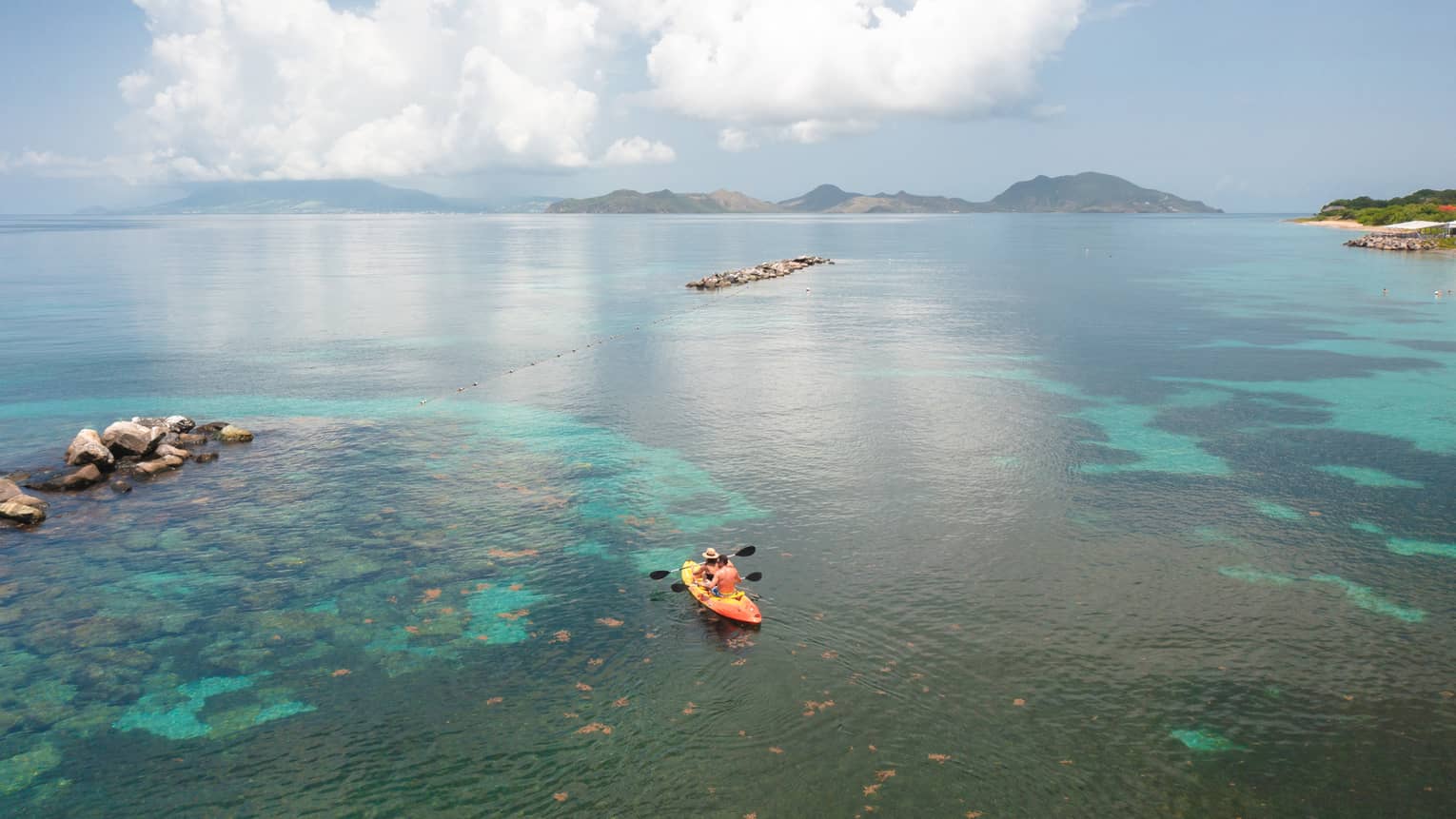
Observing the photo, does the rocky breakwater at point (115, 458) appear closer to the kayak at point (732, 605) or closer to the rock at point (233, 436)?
the rock at point (233, 436)

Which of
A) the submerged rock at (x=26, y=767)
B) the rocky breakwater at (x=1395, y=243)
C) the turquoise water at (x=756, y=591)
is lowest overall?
the submerged rock at (x=26, y=767)

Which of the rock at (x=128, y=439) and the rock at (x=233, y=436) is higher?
the rock at (x=128, y=439)

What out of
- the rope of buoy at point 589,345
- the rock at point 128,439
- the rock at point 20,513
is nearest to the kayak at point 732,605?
the rock at point 20,513

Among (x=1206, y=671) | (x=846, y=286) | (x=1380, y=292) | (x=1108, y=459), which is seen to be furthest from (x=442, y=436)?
(x=1380, y=292)

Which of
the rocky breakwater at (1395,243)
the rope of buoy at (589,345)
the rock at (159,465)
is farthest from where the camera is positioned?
the rocky breakwater at (1395,243)

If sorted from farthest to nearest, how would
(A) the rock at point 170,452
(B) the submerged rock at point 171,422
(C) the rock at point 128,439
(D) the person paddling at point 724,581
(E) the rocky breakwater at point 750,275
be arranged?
(E) the rocky breakwater at point 750,275 → (B) the submerged rock at point 171,422 → (A) the rock at point 170,452 → (C) the rock at point 128,439 → (D) the person paddling at point 724,581

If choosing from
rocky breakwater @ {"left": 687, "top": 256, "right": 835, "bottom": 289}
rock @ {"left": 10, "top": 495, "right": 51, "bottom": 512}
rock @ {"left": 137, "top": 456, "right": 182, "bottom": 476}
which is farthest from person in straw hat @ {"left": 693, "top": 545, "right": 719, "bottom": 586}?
rocky breakwater @ {"left": 687, "top": 256, "right": 835, "bottom": 289}

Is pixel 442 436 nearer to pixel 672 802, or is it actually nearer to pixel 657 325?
pixel 672 802

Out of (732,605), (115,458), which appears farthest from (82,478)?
(732,605)
